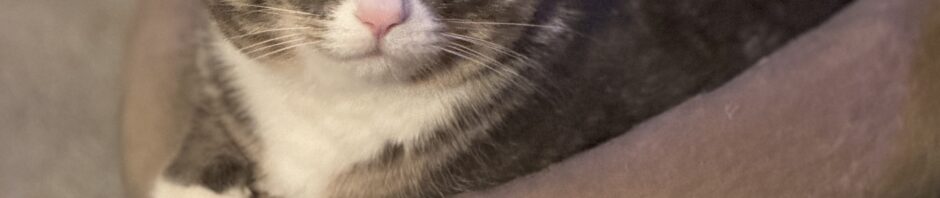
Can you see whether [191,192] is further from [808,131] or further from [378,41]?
[808,131]

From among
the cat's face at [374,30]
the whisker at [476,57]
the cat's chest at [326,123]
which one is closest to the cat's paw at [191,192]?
the cat's chest at [326,123]

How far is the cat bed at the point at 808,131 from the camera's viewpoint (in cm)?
80

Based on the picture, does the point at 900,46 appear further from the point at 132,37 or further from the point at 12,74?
the point at 12,74

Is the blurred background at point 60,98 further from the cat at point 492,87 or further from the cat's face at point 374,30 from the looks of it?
the cat's face at point 374,30

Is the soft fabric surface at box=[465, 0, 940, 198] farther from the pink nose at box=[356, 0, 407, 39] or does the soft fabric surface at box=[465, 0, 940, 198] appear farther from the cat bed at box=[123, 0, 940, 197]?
the pink nose at box=[356, 0, 407, 39]

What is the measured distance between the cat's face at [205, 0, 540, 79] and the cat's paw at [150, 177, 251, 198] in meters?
0.21

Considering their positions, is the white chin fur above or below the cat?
above

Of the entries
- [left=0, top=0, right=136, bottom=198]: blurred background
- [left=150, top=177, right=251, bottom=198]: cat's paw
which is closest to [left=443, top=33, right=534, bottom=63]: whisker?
[left=150, top=177, right=251, bottom=198]: cat's paw

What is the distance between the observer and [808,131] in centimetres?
84

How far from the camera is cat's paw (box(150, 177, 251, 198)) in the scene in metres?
1.03

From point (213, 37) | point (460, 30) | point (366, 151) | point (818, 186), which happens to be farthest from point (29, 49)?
point (818, 186)

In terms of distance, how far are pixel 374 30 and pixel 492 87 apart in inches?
8.5

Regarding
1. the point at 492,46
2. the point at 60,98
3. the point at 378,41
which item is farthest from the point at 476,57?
the point at 60,98

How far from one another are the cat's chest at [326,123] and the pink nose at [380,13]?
0.54 ft
